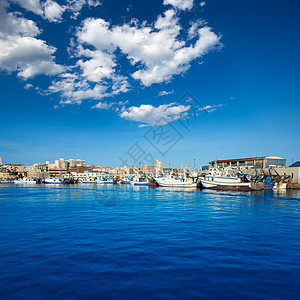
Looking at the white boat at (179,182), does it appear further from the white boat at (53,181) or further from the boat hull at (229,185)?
the white boat at (53,181)

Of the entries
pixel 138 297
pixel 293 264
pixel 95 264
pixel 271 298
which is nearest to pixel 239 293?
pixel 271 298

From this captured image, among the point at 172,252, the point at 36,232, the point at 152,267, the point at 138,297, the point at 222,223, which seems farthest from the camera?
the point at 222,223

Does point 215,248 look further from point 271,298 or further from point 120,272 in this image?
point 120,272

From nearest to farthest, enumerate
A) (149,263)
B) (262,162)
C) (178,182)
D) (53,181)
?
1. (149,263)
2. (178,182)
3. (262,162)
4. (53,181)

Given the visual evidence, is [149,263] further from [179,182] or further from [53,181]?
[53,181]

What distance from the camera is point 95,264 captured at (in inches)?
322

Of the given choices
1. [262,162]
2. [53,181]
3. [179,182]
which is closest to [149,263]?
→ [179,182]

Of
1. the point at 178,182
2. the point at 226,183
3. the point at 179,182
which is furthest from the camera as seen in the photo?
the point at 178,182

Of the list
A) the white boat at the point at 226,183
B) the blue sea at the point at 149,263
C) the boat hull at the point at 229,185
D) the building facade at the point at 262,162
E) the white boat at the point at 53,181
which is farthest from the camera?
the white boat at the point at 53,181

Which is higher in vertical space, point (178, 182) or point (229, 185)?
point (229, 185)

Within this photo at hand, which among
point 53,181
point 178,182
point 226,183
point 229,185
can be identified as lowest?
point 53,181

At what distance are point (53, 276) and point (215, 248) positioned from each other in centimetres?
711

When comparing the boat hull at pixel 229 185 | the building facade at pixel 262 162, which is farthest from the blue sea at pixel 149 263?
the building facade at pixel 262 162

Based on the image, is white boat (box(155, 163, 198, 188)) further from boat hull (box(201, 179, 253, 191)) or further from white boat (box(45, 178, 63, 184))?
white boat (box(45, 178, 63, 184))
